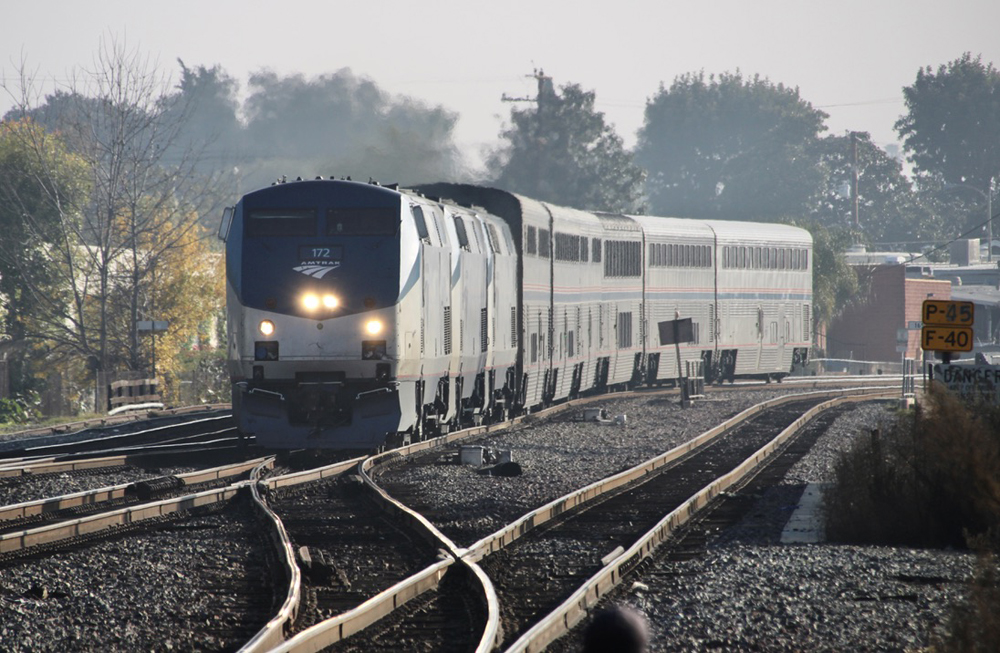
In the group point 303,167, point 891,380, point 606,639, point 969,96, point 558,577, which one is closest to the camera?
point 606,639

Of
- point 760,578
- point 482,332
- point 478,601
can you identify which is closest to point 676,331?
point 482,332

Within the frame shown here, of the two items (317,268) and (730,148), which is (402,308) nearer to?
(317,268)

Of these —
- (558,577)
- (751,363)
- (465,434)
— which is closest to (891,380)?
(751,363)

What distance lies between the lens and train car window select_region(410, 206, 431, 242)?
18.2 meters

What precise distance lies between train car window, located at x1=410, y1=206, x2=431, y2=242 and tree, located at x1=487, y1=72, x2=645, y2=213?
231 feet

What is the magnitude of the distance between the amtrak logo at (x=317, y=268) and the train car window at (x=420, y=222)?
1.28 meters

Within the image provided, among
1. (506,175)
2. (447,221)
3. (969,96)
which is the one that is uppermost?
(969,96)

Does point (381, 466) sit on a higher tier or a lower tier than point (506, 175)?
lower

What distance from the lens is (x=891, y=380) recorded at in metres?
47.8

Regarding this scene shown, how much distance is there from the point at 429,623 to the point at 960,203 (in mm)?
125230

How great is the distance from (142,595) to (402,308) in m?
8.87

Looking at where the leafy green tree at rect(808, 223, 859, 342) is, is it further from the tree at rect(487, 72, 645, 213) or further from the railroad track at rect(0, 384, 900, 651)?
the railroad track at rect(0, 384, 900, 651)

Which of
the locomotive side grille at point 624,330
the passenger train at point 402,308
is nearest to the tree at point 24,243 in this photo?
the locomotive side grille at point 624,330

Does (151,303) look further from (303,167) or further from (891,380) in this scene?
(303,167)
